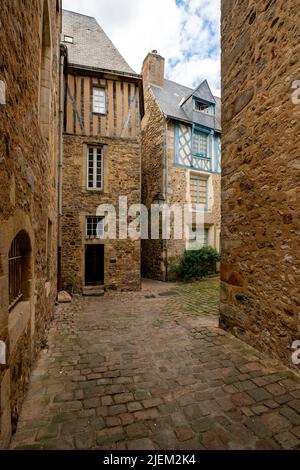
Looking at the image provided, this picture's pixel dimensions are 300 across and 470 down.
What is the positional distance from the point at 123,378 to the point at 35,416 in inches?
35.5

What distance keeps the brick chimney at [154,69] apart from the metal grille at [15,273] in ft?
35.9

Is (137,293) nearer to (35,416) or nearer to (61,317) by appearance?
(61,317)

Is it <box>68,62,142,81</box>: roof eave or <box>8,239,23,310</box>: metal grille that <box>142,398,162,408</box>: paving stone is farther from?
<box>68,62,142,81</box>: roof eave

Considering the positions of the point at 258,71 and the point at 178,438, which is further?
the point at 258,71

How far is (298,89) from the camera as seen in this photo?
2553 mm

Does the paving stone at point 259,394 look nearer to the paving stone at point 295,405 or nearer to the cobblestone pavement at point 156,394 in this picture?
the cobblestone pavement at point 156,394

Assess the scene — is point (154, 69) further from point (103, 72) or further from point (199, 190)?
point (199, 190)

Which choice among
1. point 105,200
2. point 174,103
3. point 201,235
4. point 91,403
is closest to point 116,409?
point 91,403

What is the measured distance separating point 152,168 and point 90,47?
4.73 meters

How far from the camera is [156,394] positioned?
7.44ft

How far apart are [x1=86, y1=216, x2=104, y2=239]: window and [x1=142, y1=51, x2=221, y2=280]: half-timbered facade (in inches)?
116

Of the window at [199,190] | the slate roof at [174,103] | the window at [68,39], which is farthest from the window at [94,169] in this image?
the window at [199,190]

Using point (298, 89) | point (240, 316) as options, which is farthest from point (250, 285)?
point (298, 89)

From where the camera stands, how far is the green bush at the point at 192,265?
938 centimetres
